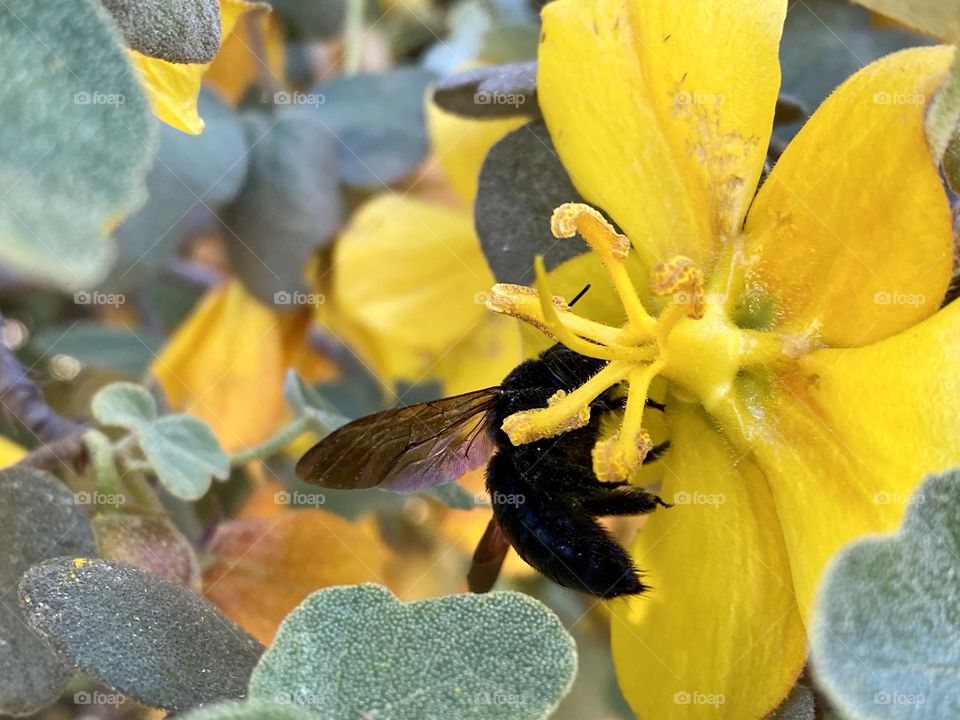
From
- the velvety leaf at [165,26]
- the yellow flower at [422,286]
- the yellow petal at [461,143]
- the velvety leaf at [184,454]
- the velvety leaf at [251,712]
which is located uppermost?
the velvety leaf at [165,26]

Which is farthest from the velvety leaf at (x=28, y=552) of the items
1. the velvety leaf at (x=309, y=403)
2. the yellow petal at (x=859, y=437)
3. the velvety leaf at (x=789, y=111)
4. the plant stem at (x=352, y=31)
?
the plant stem at (x=352, y=31)

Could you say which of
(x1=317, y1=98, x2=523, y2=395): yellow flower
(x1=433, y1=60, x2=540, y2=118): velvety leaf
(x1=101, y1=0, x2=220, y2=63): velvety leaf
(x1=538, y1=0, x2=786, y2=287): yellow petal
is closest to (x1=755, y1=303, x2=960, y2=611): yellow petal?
(x1=538, y1=0, x2=786, y2=287): yellow petal

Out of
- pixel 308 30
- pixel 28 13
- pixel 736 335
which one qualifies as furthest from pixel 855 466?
pixel 308 30

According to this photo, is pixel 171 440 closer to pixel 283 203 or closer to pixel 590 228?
pixel 590 228

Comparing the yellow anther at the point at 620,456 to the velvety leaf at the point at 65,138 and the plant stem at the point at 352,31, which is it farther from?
the plant stem at the point at 352,31

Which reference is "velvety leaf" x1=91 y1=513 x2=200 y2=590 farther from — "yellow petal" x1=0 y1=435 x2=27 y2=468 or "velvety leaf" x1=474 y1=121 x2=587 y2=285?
"velvety leaf" x1=474 y1=121 x2=587 y2=285

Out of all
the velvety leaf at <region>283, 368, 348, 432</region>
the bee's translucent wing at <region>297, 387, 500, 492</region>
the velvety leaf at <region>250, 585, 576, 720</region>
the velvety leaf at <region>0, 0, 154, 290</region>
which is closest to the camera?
the velvety leaf at <region>0, 0, 154, 290</region>
